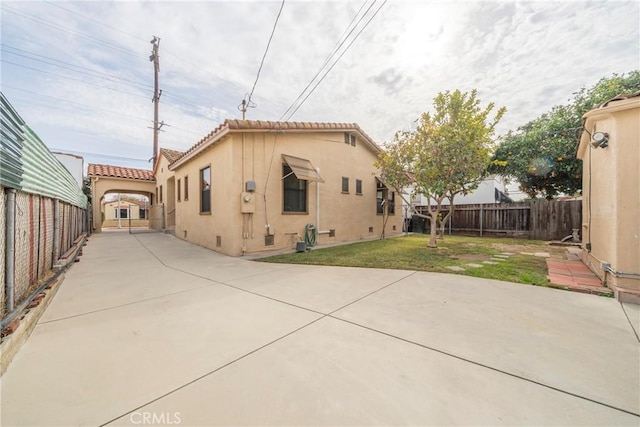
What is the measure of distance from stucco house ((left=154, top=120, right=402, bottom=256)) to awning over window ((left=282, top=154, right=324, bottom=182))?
0.04 m

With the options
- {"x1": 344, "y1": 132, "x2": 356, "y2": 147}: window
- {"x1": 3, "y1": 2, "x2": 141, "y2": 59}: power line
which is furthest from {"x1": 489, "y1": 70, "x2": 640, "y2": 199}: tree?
{"x1": 3, "y1": 2, "x2": 141, "y2": 59}: power line

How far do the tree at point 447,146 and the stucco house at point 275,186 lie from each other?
2.57 meters

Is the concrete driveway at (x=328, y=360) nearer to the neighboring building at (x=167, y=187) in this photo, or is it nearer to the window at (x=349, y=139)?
the window at (x=349, y=139)

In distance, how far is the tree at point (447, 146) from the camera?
25.7ft

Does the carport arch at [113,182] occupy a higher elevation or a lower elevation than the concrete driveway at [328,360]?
higher

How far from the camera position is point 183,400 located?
5.19ft

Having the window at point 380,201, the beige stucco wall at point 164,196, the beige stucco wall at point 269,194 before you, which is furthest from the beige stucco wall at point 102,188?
the window at point 380,201

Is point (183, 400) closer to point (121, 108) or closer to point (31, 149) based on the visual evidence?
point (31, 149)

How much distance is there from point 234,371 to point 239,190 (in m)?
6.02

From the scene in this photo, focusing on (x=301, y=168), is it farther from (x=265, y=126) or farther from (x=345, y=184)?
(x=345, y=184)

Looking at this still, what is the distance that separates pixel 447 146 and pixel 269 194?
6.10 m

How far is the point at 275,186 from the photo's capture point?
322 inches

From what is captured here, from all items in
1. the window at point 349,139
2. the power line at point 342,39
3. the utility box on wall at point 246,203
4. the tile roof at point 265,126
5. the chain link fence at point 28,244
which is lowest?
the chain link fence at point 28,244

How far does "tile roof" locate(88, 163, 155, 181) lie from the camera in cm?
1481
